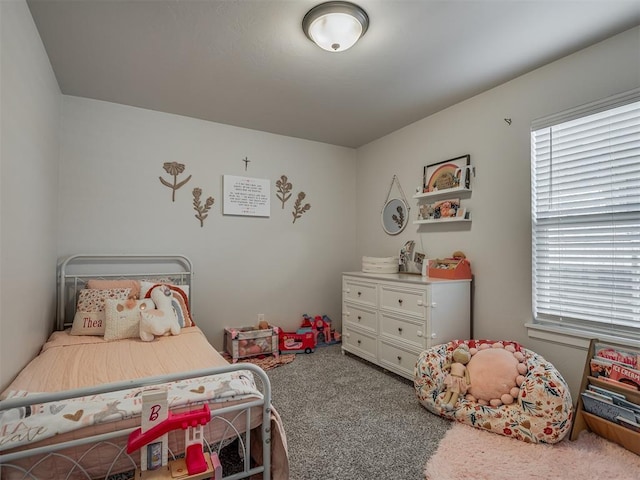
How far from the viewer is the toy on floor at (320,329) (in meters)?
3.89

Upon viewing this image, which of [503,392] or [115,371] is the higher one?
[115,371]

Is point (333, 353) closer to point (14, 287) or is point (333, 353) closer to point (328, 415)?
point (328, 415)

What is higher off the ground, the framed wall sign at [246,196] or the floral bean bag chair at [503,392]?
the framed wall sign at [246,196]

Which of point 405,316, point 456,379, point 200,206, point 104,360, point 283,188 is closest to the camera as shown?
point 104,360

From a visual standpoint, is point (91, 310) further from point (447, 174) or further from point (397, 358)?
point (447, 174)

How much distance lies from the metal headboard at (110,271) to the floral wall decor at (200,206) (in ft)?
1.51

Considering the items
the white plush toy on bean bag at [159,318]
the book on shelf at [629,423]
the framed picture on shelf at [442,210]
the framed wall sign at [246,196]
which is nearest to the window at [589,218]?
the book on shelf at [629,423]

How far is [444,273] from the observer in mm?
2895

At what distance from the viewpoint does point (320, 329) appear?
3932 millimetres

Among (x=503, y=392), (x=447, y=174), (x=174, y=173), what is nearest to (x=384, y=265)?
(x=447, y=174)

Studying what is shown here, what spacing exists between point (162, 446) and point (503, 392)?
6.62ft

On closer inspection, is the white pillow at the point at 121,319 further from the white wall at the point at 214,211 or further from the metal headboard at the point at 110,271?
the white wall at the point at 214,211

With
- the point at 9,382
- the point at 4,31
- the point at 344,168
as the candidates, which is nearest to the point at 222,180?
the point at 344,168

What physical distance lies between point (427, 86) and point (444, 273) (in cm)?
158
